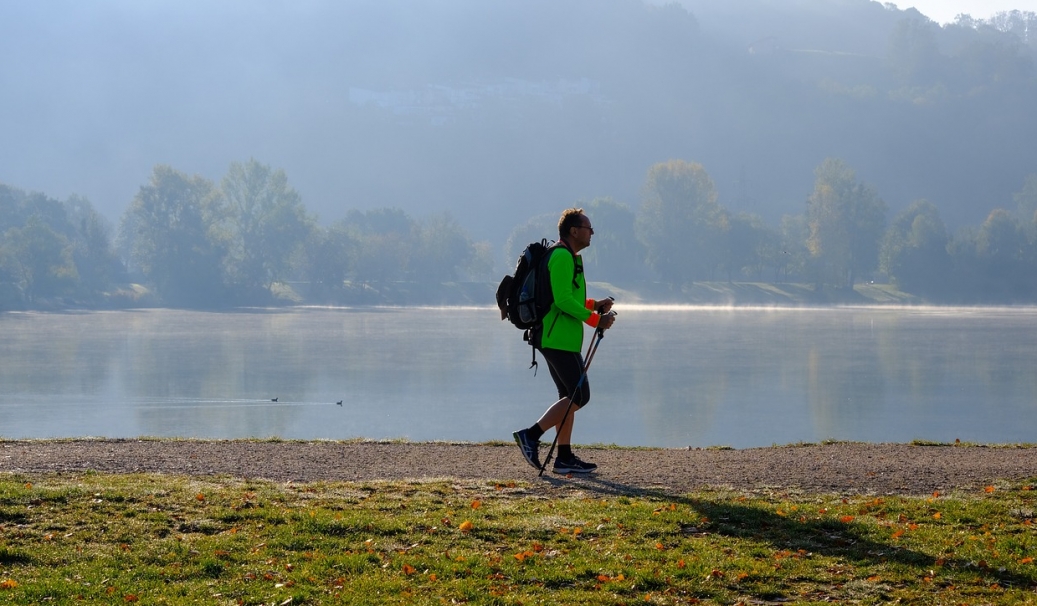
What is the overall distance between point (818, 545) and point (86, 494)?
17.7 feet

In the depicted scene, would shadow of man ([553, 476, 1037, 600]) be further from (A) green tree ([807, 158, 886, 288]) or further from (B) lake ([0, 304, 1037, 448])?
(A) green tree ([807, 158, 886, 288])

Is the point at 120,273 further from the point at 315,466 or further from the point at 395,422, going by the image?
the point at 315,466

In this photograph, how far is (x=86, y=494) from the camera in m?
8.50

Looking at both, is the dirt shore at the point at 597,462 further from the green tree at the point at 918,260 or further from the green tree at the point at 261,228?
the green tree at the point at 918,260

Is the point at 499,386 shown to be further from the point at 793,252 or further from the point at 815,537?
the point at 793,252

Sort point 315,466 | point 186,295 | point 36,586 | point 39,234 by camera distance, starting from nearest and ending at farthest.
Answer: point 36,586, point 315,466, point 39,234, point 186,295

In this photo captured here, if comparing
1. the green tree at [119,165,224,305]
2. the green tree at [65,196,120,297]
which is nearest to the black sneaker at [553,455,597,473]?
the green tree at [65,196,120,297]

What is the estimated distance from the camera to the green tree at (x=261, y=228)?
353ft

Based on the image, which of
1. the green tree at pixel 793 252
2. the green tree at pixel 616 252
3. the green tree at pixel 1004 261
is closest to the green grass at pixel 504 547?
the green tree at pixel 793 252

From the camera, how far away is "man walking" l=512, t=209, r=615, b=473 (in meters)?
9.48

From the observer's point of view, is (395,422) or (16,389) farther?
(16,389)

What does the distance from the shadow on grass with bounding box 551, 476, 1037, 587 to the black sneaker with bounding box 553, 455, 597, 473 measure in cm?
143

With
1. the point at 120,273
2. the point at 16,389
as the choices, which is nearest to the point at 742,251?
the point at 120,273

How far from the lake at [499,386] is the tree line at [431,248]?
47.4m
